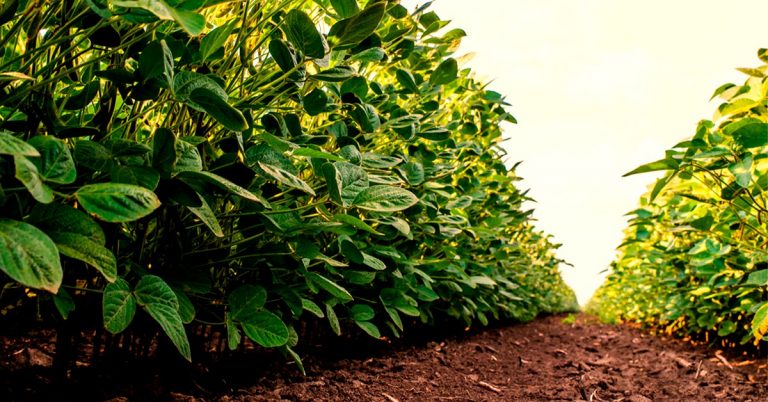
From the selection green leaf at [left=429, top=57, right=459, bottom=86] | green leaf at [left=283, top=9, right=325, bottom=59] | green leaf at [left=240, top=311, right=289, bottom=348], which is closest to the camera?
green leaf at [left=283, top=9, right=325, bottom=59]

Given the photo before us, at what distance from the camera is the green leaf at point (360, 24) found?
40.4 inches

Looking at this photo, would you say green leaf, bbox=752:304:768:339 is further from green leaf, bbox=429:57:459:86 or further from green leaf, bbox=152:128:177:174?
green leaf, bbox=152:128:177:174

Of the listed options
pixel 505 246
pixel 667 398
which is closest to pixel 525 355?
pixel 505 246

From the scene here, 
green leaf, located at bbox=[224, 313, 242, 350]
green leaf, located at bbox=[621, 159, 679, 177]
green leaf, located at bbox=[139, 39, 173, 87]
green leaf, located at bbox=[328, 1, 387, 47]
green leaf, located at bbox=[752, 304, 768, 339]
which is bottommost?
green leaf, located at bbox=[224, 313, 242, 350]

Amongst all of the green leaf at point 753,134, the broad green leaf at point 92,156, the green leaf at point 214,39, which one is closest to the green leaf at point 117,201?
the broad green leaf at point 92,156

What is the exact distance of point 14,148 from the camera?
0.68m

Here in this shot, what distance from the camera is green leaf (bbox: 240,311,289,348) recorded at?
1330mm

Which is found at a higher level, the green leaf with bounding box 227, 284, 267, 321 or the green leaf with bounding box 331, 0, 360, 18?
the green leaf with bounding box 331, 0, 360, 18

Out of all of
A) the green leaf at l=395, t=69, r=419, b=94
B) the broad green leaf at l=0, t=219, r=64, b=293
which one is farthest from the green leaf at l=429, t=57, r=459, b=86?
the broad green leaf at l=0, t=219, r=64, b=293

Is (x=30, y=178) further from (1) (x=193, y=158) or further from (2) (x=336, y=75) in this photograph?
(2) (x=336, y=75)

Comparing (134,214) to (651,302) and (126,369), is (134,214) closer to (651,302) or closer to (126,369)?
(126,369)

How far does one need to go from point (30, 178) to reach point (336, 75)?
0.66 meters

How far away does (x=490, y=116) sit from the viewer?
10.6 feet

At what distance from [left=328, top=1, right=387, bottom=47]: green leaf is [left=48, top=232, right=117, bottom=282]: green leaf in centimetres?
59
